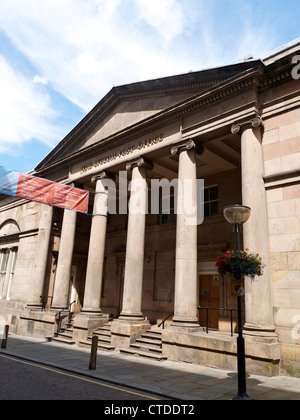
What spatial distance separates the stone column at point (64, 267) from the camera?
680 inches

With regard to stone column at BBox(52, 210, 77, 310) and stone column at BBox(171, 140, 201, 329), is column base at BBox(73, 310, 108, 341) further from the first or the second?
stone column at BBox(171, 140, 201, 329)

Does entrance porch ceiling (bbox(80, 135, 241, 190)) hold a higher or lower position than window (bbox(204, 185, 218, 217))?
higher

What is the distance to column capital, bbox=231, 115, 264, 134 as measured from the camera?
1143 cm

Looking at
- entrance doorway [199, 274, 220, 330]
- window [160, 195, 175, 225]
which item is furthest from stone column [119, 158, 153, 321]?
window [160, 195, 175, 225]

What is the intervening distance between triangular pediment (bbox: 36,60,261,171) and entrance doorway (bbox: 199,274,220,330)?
27.9ft

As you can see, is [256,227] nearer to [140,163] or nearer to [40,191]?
[140,163]

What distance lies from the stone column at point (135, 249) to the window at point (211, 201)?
4013mm

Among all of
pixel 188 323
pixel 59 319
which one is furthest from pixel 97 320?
pixel 188 323

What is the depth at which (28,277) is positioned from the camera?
2048 centimetres

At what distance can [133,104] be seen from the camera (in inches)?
650

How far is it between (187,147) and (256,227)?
4601mm

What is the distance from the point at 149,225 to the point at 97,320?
6.75 meters

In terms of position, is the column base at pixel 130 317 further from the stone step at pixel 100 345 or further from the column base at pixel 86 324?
the column base at pixel 86 324
